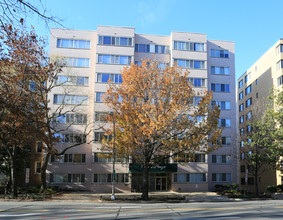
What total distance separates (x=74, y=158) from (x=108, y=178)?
522cm

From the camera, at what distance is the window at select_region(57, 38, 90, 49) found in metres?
39.9

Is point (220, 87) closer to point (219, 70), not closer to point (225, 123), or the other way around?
point (219, 70)

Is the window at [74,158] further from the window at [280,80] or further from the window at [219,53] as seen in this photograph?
the window at [280,80]

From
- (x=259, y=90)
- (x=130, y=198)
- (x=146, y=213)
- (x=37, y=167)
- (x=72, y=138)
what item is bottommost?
(x=130, y=198)

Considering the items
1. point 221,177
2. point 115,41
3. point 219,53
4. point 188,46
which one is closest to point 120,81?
point 115,41

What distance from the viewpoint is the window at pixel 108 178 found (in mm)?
36594

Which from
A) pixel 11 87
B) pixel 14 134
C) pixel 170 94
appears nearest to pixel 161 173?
pixel 170 94

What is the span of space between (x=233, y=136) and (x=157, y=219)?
3013 centimetres

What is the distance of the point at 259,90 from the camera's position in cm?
5056

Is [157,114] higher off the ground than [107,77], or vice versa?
[107,77]

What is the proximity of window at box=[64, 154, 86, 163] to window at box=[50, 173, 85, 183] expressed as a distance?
1676 millimetres

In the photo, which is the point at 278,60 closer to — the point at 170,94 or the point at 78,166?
the point at 170,94

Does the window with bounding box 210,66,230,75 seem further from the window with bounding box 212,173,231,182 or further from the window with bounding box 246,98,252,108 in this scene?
the window with bounding box 212,173,231,182

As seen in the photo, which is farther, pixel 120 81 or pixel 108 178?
pixel 120 81
